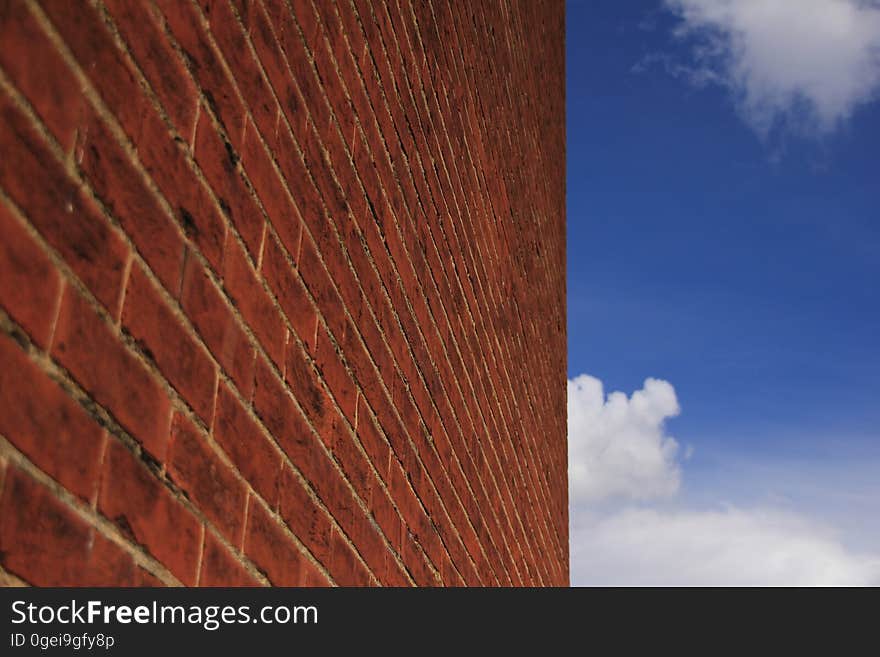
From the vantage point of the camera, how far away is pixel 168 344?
1037mm

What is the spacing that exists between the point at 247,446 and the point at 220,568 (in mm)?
187

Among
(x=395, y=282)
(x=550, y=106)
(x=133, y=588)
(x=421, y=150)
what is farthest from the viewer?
(x=550, y=106)

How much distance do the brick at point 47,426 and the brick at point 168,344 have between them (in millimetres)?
142

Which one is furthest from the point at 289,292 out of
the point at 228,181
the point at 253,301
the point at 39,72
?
the point at 39,72

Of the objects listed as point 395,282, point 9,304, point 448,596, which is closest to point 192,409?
point 9,304

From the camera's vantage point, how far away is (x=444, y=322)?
2410 mm

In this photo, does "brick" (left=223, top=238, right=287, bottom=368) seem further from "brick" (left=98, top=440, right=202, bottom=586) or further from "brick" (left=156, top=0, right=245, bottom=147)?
"brick" (left=98, top=440, right=202, bottom=586)

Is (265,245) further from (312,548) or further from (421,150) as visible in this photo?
(421,150)

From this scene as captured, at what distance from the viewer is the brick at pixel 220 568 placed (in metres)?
1.08

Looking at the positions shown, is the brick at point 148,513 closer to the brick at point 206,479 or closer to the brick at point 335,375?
the brick at point 206,479

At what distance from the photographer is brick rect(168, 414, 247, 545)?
1.04m

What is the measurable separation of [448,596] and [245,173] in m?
0.81

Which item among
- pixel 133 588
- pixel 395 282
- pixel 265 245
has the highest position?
pixel 395 282

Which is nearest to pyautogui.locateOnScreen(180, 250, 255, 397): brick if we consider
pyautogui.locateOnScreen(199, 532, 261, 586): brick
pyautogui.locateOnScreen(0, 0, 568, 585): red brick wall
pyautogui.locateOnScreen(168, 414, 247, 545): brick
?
pyautogui.locateOnScreen(0, 0, 568, 585): red brick wall
